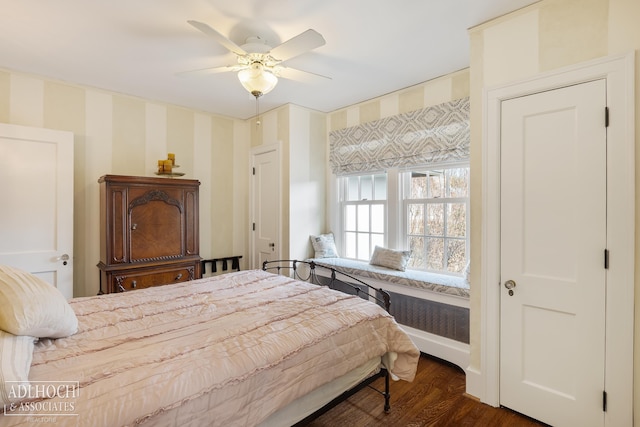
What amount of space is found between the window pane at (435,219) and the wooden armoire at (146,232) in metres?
2.53

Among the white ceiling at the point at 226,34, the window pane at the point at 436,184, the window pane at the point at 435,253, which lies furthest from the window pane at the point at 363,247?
the white ceiling at the point at 226,34

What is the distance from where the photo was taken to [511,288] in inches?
80.4

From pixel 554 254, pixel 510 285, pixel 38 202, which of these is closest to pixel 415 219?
pixel 510 285

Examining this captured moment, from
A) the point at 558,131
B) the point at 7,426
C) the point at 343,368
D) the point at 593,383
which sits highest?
the point at 558,131

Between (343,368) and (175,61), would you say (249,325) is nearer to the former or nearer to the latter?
(343,368)

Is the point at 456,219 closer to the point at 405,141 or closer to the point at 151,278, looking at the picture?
the point at 405,141

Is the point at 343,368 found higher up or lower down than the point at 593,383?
higher up

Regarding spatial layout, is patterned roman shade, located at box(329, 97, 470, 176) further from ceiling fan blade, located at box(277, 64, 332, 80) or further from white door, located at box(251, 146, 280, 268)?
ceiling fan blade, located at box(277, 64, 332, 80)

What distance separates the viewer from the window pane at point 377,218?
3626 mm

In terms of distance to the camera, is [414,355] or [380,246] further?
[380,246]

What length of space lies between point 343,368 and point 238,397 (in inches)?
24.0

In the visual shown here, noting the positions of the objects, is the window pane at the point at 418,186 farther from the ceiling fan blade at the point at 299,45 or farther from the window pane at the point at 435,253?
the ceiling fan blade at the point at 299,45

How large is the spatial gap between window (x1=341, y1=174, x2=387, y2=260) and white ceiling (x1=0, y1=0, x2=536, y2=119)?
Result: 1089 millimetres

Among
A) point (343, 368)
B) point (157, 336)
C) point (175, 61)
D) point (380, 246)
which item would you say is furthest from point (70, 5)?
point (380, 246)
